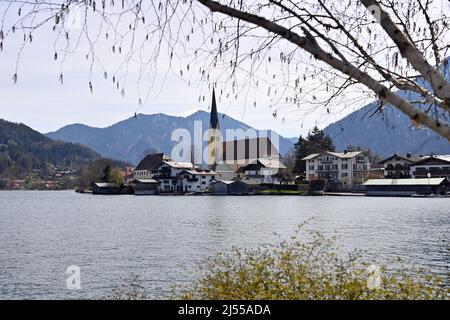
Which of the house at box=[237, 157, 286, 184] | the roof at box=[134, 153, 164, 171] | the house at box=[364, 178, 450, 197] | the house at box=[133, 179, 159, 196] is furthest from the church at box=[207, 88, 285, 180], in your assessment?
the house at box=[364, 178, 450, 197]

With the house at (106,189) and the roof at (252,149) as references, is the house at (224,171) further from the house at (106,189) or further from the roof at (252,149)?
the house at (106,189)

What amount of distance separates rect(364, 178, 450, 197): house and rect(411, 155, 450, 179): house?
2.88 meters

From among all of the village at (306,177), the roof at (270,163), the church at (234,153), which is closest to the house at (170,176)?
the village at (306,177)

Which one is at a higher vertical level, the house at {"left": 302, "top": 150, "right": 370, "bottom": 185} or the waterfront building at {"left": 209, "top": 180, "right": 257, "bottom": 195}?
the house at {"left": 302, "top": 150, "right": 370, "bottom": 185}

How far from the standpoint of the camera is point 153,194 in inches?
5458

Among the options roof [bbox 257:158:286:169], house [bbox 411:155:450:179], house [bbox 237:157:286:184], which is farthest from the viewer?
roof [bbox 257:158:286:169]

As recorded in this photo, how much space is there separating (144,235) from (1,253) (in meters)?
11.6

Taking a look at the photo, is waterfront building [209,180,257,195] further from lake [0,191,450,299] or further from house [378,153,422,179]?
lake [0,191,450,299]

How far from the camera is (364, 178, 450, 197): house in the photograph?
101 meters

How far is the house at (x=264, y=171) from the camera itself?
13538 cm

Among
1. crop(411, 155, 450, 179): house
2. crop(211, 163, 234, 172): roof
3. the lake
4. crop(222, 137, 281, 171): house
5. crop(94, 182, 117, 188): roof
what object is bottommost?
the lake
